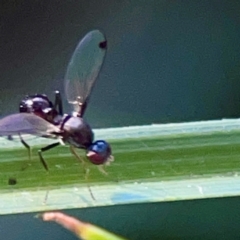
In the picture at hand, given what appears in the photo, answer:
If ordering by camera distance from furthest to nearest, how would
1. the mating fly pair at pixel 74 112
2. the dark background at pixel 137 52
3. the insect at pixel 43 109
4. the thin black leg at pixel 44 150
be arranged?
the dark background at pixel 137 52 < the insect at pixel 43 109 < the mating fly pair at pixel 74 112 < the thin black leg at pixel 44 150

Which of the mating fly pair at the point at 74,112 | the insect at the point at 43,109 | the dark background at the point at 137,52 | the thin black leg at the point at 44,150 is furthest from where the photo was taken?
the dark background at the point at 137,52

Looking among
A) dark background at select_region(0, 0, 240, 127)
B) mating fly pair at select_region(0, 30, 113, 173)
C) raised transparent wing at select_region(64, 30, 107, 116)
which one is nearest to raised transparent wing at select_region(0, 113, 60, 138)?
mating fly pair at select_region(0, 30, 113, 173)

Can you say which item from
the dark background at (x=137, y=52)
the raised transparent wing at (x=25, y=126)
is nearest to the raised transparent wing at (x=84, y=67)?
the raised transparent wing at (x=25, y=126)

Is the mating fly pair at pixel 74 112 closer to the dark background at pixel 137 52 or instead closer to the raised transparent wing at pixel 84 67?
the raised transparent wing at pixel 84 67

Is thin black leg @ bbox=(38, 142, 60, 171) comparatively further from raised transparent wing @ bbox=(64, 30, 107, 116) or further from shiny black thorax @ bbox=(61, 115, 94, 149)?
raised transparent wing @ bbox=(64, 30, 107, 116)

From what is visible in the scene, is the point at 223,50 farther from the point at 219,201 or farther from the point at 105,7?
the point at 219,201

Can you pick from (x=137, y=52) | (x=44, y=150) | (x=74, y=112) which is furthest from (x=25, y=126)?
(x=137, y=52)
